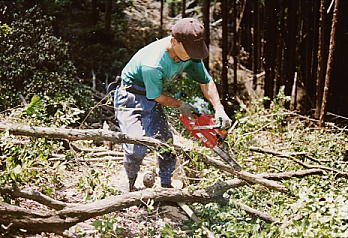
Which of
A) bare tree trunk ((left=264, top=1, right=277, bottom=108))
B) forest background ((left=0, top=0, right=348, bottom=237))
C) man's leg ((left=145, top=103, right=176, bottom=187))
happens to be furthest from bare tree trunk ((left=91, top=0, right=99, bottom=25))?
man's leg ((left=145, top=103, right=176, bottom=187))

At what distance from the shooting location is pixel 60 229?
258 centimetres

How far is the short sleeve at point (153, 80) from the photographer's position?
2957 millimetres

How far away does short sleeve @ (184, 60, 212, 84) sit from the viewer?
3316 millimetres

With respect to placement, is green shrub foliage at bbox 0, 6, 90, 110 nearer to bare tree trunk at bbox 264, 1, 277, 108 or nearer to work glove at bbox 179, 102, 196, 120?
bare tree trunk at bbox 264, 1, 277, 108

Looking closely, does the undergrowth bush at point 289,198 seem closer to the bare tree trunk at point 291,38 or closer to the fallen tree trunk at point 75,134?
the fallen tree trunk at point 75,134

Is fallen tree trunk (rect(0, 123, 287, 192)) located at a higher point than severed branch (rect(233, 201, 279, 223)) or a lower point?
higher

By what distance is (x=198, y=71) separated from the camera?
11.0 ft

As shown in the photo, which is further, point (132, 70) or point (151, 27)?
point (151, 27)

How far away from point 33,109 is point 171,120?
2.00 m

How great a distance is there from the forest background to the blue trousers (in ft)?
1.19

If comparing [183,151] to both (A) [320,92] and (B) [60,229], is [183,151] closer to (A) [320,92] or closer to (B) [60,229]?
(B) [60,229]

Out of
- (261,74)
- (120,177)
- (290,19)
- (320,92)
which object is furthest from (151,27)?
(120,177)

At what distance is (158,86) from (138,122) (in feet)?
1.51

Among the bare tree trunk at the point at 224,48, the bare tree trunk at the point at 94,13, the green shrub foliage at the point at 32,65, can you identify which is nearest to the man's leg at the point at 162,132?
the green shrub foliage at the point at 32,65
